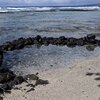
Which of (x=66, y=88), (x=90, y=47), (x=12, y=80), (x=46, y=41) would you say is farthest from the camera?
(x=46, y=41)

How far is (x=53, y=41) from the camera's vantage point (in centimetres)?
2091

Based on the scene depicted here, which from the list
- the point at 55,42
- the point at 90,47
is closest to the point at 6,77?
the point at 90,47

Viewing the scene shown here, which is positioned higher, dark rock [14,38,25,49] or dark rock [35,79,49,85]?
dark rock [35,79,49,85]

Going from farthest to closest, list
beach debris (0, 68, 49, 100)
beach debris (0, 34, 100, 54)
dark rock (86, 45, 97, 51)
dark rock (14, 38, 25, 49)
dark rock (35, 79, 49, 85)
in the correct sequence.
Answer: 1. beach debris (0, 34, 100, 54)
2. dark rock (14, 38, 25, 49)
3. dark rock (86, 45, 97, 51)
4. dark rock (35, 79, 49, 85)
5. beach debris (0, 68, 49, 100)

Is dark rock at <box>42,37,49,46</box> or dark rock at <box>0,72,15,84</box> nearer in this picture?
dark rock at <box>0,72,15,84</box>

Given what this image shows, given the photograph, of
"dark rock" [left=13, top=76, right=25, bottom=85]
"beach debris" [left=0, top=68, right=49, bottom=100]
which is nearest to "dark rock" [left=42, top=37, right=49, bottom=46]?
"beach debris" [left=0, top=68, right=49, bottom=100]

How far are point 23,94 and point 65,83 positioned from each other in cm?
172

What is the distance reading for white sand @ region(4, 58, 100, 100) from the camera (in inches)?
385

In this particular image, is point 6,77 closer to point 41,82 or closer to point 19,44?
point 41,82

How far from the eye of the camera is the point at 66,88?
10492 mm

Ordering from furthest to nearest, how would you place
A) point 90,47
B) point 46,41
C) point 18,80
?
point 46,41
point 90,47
point 18,80

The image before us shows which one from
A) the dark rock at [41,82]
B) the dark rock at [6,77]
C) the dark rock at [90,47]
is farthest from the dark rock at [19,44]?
the dark rock at [41,82]

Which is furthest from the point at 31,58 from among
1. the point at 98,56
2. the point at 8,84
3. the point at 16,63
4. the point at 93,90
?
the point at 93,90

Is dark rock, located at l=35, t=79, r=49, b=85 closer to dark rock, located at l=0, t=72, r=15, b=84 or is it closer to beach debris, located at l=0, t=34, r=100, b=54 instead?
dark rock, located at l=0, t=72, r=15, b=84
